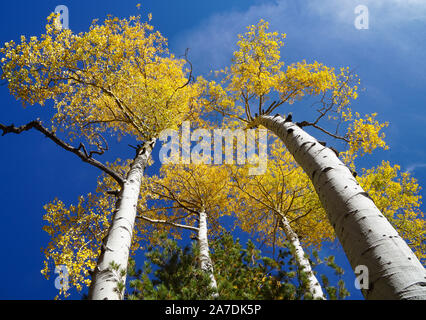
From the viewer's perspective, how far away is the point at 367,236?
1.82 meters

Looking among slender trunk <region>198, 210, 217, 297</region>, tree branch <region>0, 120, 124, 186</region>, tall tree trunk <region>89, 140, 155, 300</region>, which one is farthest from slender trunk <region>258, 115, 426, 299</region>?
tree branch <region>0, 120, 124, 186</region>

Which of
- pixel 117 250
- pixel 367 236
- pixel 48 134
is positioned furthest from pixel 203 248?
pixel 367 236

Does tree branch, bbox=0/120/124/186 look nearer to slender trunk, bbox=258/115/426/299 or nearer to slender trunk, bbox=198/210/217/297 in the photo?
slender trunk, bbox=198/210/217/297

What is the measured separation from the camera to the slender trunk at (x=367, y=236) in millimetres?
1520

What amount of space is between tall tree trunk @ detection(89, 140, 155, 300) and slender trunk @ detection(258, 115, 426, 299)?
1.79 m

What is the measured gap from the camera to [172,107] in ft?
20.9

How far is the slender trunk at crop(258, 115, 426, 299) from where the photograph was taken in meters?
1.52

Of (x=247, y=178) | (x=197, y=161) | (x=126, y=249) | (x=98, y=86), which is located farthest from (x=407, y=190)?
(x=98, y=86)

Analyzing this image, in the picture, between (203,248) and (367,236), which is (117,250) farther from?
(203,248)

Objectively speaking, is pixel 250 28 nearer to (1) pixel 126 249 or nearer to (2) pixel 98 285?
(1) pixel 126 249

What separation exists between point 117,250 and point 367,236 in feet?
8.09

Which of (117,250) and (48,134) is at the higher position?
(48,134)

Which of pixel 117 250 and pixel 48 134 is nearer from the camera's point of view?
pixel 117 250

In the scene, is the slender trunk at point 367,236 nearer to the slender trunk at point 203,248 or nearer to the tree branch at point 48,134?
the slender trunk at point 203,248
